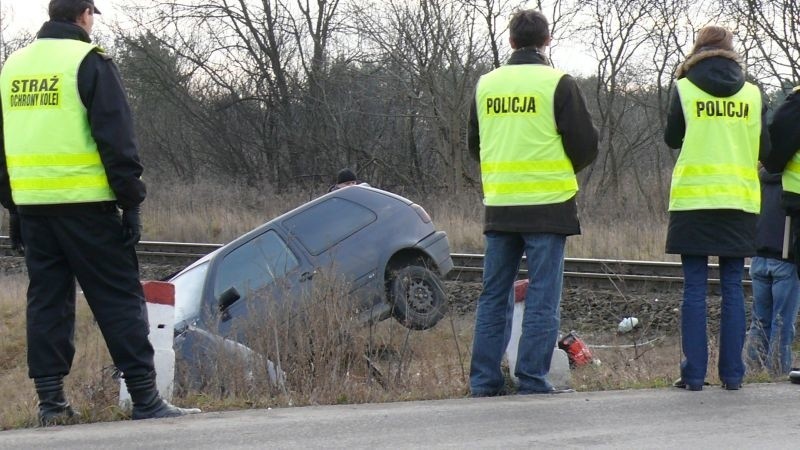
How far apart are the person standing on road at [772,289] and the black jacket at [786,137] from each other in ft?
3.15

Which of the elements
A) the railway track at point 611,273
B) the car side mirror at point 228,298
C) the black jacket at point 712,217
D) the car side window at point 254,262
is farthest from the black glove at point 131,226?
the railway track at point 611,273

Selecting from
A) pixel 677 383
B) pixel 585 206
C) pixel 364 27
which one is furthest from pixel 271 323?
pixel 364 27

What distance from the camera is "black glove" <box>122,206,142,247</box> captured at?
556cm

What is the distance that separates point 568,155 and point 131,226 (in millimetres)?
2230

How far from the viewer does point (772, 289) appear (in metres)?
8.07

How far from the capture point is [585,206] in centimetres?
2403

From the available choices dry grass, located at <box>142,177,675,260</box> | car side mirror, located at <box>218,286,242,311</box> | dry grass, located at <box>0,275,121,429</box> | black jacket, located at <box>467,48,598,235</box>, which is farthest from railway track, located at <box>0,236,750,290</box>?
black jacket, located at <box>467,48,598,235</box>

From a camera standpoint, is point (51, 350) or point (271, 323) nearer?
point (51, 350)

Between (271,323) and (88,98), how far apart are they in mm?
1910

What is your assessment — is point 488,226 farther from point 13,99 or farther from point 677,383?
point 13,99

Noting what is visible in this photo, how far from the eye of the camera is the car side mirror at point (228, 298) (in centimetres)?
905

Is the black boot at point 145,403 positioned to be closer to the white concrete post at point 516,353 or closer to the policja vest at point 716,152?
the white concrete post at point 516,353

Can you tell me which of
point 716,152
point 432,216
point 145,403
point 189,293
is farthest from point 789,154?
point 432,216

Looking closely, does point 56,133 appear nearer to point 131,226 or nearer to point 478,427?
point 131,226
